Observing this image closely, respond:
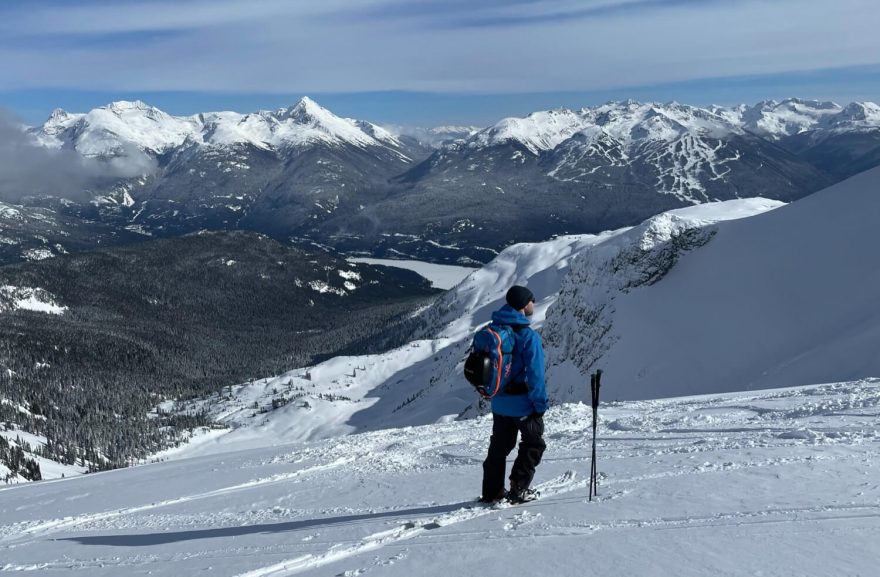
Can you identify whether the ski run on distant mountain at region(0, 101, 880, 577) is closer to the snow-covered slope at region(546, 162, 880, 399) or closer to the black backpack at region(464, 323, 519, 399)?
the snow-covered slope at region(546, 162, 880, 399)

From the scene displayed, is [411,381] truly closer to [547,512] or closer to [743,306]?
[743,306]

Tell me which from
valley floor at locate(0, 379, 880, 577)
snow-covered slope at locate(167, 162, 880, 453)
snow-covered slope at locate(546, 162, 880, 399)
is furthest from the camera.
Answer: snow-covered slope at locate(167, 162, 880, 453)

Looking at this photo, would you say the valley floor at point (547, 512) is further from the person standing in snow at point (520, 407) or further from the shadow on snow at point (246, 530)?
the person standing in snow at point (520, 407)

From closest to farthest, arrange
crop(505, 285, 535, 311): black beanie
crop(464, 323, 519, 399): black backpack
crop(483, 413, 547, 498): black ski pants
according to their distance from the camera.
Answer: crop(464, 323, 519, 399): black backpack
crop(505, 285, 535, 311): black beanie
crop(483, 413, 547, 498): black ski pants

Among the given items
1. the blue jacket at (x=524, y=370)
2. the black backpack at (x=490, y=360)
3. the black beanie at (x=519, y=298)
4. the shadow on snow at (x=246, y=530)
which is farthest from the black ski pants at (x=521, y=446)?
the black beanie at (x=519, y=298)

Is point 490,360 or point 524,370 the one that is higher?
point 490,360

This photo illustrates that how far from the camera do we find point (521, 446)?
9.53 metres

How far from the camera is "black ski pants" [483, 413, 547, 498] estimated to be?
30.7 ft

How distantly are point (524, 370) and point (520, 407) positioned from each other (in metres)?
0.58

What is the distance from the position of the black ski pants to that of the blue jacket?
17cm

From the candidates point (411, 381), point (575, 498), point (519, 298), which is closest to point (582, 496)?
point (575, 498)

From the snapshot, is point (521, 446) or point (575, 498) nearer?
point (521, 446)

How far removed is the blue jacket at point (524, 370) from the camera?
8961 millimetres

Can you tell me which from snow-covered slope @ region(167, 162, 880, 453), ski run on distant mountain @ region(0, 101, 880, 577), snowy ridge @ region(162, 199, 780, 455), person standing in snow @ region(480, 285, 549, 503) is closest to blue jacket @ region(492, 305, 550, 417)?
person standing in snow @ region(480, 285, 549, 503)
